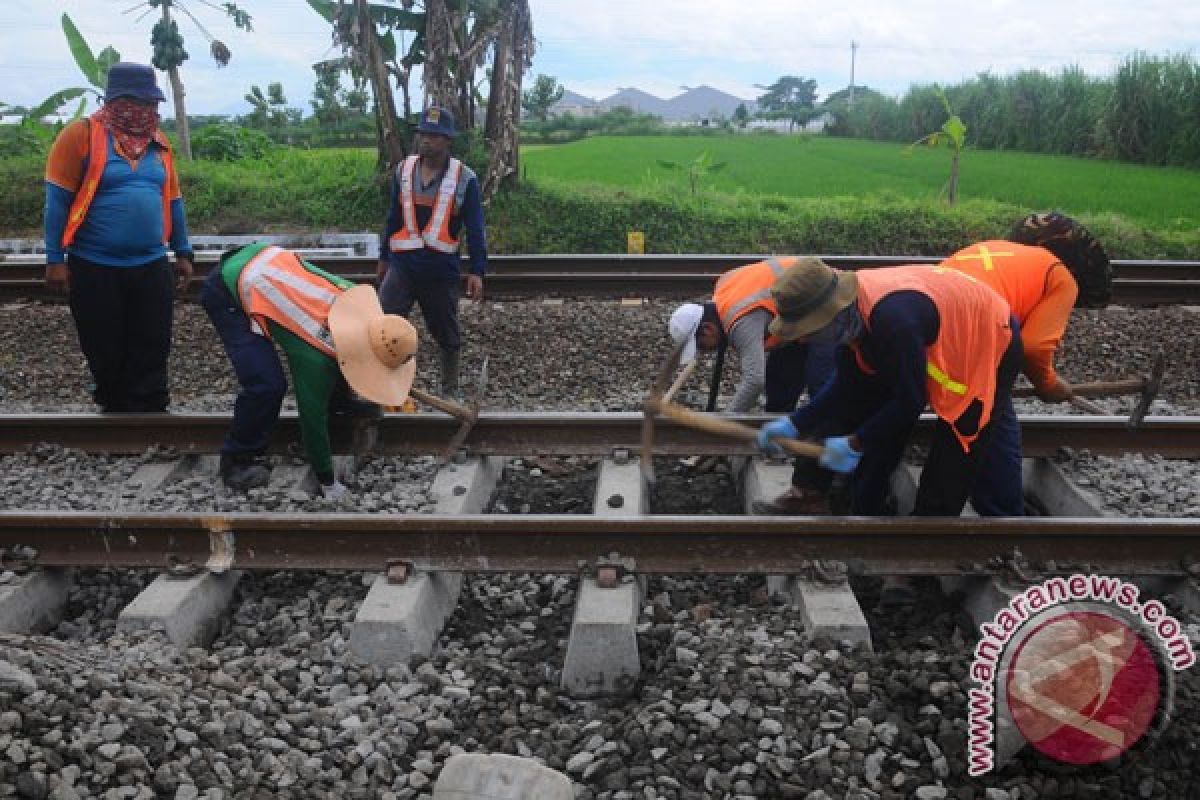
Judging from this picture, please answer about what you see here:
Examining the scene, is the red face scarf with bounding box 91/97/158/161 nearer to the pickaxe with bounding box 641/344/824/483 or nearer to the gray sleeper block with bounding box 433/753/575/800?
the pickaxe with bounding box 641/344/824/483

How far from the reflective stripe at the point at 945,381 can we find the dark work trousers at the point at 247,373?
2975 mm

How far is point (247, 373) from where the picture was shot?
4.70 meters

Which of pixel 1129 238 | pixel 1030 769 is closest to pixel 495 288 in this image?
pixel 1030 769

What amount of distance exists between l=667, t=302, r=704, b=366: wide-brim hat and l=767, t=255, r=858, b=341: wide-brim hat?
41.1 inches

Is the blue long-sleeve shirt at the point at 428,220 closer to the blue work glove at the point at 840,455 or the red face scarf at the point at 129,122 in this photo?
the red face scarf at the point at 129,122

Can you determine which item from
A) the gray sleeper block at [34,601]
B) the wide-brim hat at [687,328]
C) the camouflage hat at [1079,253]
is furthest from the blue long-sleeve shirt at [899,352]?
the gray sleeper block at [34,601]

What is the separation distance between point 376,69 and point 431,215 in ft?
17.7

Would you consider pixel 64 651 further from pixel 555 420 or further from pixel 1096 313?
pixel 1096 313

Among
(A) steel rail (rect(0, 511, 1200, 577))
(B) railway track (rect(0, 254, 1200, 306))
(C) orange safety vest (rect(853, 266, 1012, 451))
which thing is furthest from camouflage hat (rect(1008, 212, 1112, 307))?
(B) railway track (rect(0, 254, 1200, 306))

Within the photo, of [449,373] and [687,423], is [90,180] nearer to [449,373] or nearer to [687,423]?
[449,373]

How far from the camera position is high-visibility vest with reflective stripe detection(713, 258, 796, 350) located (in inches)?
187

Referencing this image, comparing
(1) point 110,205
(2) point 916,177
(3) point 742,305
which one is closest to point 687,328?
(3) point 742,305

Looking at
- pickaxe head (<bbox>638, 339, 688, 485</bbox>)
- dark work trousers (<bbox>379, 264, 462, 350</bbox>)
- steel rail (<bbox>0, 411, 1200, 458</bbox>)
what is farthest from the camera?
dark work trousers (<bbox>379, 264, 462, 350</bbox>)

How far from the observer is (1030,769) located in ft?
9.42
